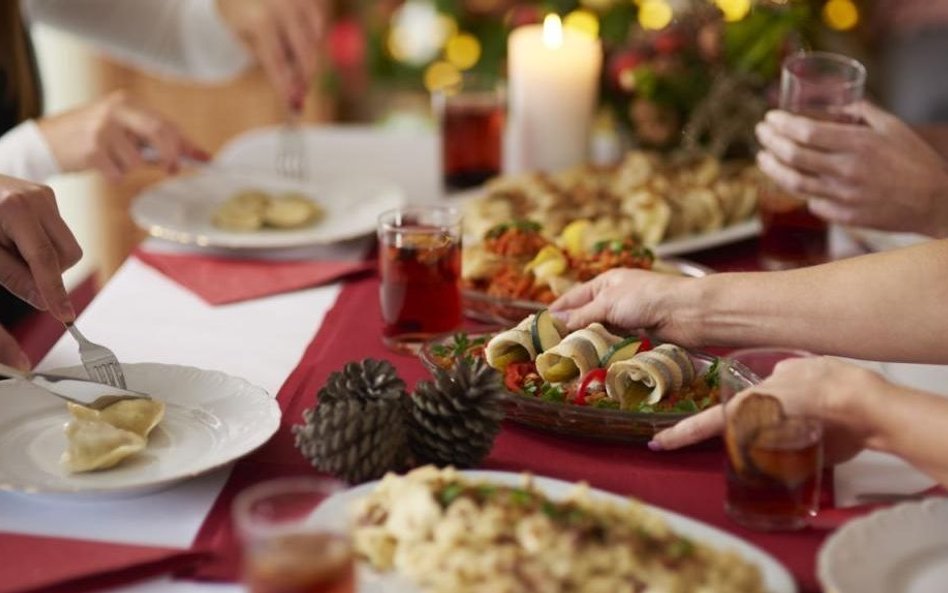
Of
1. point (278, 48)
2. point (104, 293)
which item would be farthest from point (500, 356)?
point (278, 48)

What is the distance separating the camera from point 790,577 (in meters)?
1.03

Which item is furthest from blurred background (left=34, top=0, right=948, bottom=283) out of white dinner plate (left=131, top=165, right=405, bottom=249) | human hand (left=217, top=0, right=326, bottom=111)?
white dinner plate (left=131, top=165, right=405, bottom=249)

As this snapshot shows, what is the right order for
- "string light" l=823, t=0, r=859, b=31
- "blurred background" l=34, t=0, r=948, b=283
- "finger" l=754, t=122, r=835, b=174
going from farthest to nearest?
"string light" l=823, t=0, r=859, b=31 → "blurred background" l=34, t=0, r=948, b=283 → "finger" l=754, t=122, r=835, b=174

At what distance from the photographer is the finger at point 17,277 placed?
57.6 inches

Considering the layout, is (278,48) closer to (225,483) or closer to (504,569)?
(225,483)

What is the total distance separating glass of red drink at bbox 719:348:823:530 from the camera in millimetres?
1147

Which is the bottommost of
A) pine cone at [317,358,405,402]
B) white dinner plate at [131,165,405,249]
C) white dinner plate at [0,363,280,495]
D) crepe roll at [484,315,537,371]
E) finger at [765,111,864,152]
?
white dinner plate at [131,165,405,249]

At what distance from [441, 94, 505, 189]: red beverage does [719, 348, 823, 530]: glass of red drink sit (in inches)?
51.5

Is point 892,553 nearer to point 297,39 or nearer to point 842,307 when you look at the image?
point 842,307

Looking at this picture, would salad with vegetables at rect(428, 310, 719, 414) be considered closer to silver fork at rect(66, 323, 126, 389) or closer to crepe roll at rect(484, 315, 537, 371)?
crepe roll at rect(484, 315, 537, 371)

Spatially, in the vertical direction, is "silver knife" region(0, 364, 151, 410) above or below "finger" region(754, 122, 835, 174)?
below

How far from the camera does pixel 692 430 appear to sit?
127 centimetres

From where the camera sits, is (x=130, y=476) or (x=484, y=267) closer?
(x=130, y=476)

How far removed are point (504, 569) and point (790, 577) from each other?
0.24 metres
